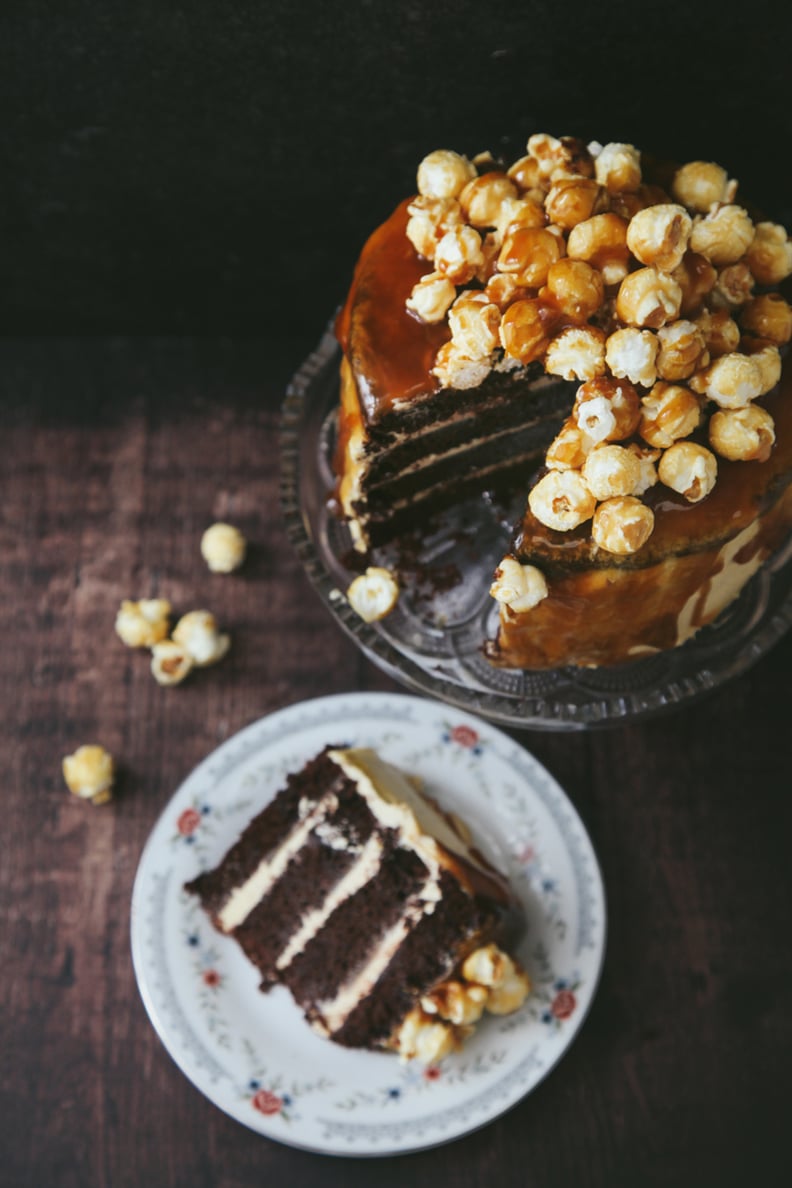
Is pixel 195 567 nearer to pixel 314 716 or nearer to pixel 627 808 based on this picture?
pixel 314 716

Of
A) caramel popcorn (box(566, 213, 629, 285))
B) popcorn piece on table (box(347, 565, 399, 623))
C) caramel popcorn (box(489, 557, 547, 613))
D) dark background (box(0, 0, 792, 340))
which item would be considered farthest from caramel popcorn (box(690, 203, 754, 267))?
popcorn piece on table (box(347, 565, 399, 623))

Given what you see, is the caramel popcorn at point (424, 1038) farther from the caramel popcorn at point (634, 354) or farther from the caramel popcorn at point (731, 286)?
the caramel popcorn at point (731, 286)

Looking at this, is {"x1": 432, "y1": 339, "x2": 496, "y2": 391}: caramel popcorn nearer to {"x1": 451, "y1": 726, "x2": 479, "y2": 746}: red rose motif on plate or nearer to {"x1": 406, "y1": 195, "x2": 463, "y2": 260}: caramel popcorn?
{"x1": 406, "y1": 195, "x2": 463, "y2": 260}: caramel popcorn

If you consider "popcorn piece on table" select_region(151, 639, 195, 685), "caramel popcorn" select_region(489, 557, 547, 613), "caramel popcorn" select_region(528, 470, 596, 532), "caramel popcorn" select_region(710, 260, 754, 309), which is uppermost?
"caramel popcorn" select_region(710, 260, 754, 309)

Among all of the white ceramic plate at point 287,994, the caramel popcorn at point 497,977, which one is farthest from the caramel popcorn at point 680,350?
the caramel popcorn at point 497,977

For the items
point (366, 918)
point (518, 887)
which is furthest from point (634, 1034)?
point (366, 918)

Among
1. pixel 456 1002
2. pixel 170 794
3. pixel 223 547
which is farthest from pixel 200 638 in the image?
pixel 456 1002

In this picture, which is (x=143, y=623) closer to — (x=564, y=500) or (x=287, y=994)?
(x=287, y=994)
